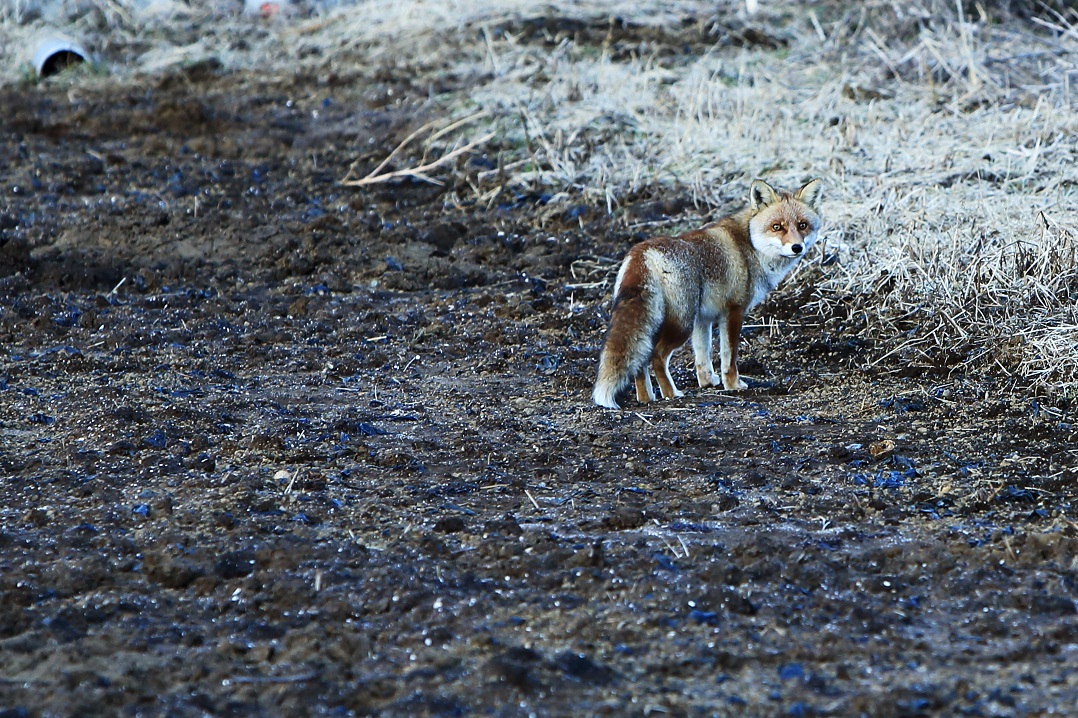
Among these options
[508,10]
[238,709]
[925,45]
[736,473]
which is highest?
[508,10]

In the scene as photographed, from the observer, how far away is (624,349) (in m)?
5.54

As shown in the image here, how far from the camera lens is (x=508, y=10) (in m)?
13.2

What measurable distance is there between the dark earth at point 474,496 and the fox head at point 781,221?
672 millimetres

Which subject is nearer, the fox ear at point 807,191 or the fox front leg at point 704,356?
the fox front leg at point 704,356

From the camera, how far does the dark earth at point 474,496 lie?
3209 millimetres

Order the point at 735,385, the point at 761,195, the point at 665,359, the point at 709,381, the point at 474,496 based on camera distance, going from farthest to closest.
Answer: the point at 761,195 → the point at 709,381 → the point at 735,385 → the point at 665,359 → the point at 474,496

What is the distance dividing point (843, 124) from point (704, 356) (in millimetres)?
3920

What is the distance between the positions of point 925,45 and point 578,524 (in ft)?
25.7

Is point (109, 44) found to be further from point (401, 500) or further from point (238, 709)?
point (238, 709)

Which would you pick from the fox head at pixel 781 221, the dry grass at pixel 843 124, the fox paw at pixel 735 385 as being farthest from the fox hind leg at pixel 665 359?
the dry grass at pixel 843 124

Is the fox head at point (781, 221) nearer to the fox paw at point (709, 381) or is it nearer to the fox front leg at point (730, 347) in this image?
the fox front leg at point (730, 347)

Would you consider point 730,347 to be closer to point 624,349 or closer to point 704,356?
point 704,356

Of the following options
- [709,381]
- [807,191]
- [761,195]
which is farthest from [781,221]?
[709,381]

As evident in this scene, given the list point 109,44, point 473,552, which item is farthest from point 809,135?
point 109,44
